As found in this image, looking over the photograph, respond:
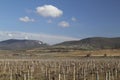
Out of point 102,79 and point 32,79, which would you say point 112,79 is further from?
point 32,79

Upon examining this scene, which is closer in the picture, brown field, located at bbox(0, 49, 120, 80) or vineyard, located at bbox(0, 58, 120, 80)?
vineyard, located at bbox(0, 58, 120, 80)

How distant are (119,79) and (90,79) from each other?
2344 millimetres

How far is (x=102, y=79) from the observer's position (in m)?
27.1

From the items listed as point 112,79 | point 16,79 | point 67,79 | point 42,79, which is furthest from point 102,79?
point 16,79

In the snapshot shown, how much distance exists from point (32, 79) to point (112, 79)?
21.4ft

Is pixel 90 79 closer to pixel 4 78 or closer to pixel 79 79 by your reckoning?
pixel 79 79

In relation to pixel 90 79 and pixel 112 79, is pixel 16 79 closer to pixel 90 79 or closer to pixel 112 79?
pixel 90 79

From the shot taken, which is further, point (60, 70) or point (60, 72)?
point (60, 70)

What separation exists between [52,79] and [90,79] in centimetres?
332

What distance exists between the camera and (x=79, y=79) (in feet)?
86.9

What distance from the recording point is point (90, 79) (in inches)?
1061

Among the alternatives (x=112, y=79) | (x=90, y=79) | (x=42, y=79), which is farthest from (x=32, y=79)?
(x=112, y=79)

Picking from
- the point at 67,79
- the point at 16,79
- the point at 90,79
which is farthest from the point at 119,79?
the point at 16,79

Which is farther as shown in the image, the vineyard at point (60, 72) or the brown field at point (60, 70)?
the brown field at point (60, 70)
